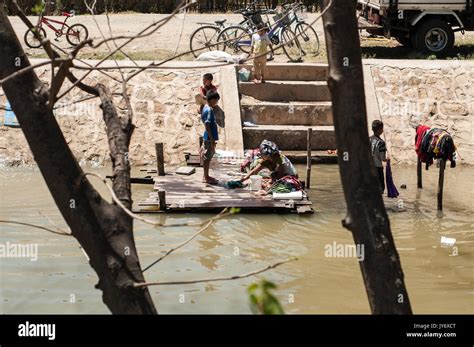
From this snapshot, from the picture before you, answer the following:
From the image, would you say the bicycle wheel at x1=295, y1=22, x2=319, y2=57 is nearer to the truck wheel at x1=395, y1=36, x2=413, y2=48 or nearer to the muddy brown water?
the truck wheel at x1=395, y1=36, x2=413, y2=48

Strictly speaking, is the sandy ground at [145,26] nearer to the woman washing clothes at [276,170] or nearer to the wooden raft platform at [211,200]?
the wooden raft platform at [211,200]

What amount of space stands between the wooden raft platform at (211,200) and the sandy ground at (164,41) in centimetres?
564

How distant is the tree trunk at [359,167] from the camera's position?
17.3ft

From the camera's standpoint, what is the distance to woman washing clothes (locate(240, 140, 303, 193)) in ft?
47.4

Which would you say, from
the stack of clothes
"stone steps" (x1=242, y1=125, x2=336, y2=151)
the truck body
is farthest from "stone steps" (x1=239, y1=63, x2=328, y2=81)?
the stack of clothes

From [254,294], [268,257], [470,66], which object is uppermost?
[254,294]

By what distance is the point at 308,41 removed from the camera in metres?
22.5

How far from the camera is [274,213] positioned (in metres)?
14.6

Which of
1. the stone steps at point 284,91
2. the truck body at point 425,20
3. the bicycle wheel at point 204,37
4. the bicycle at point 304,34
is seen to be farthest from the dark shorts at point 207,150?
the truck body at point 425,20

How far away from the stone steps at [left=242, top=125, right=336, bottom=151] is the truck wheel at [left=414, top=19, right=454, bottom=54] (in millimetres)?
4880

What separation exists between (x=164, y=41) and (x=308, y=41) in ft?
11.1
